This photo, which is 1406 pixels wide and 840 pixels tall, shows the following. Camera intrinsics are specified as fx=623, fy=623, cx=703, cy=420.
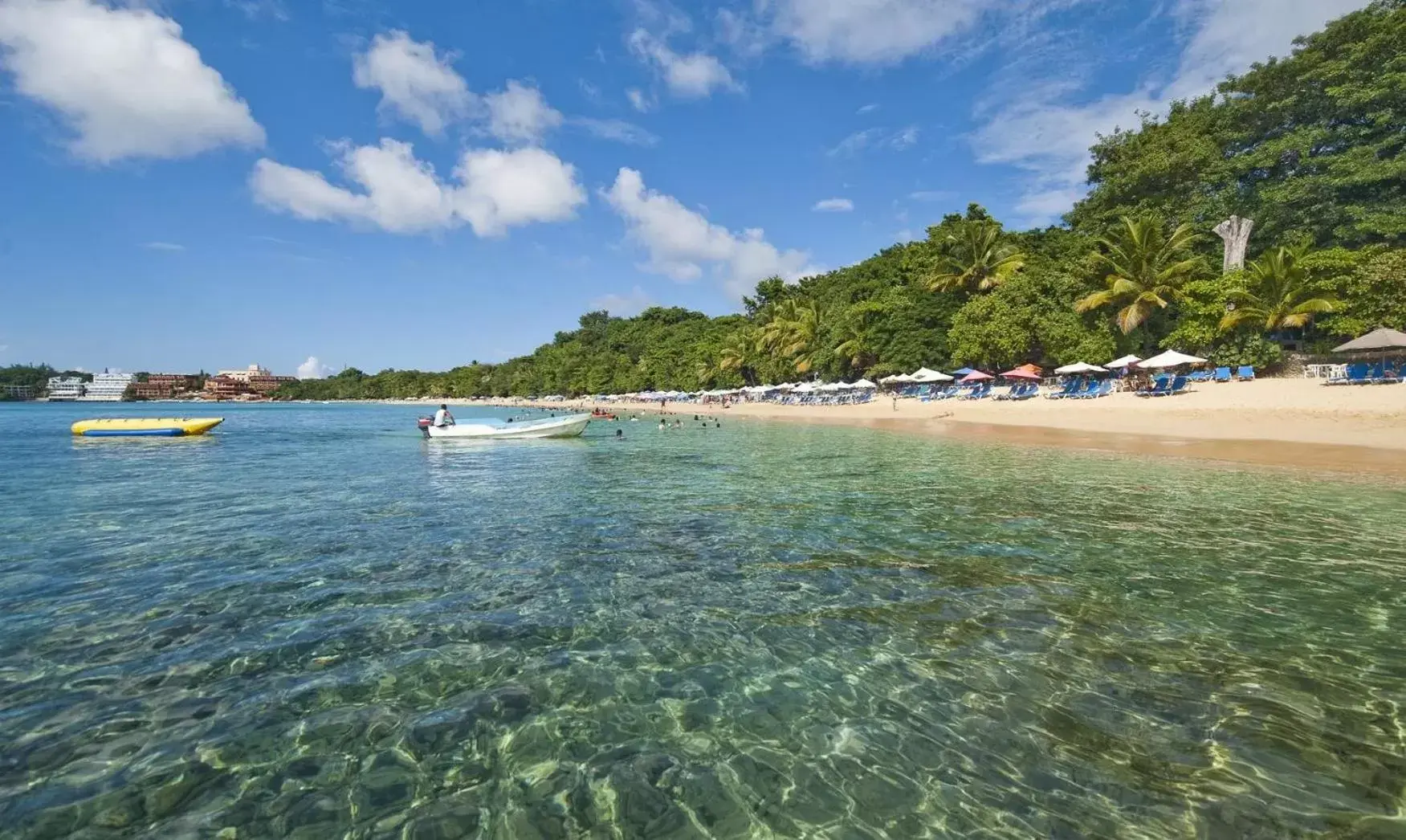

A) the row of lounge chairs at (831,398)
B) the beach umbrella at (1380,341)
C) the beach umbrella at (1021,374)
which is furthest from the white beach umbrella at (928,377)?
the beach umbrella at (1380,341)

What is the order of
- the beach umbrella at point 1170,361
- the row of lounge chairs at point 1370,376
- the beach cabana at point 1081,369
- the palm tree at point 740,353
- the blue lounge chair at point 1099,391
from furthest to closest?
the palm tree at point 740,353
the beach cabana at point 1081,369
the blue lounge chair at point 1099,391
the beach umbrella at point 1170,361
the row of lounge chairs at point 1370,376

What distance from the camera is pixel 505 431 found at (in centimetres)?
3300

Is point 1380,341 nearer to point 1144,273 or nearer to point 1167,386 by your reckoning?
point 1167,386

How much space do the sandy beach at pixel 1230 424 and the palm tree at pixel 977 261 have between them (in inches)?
607

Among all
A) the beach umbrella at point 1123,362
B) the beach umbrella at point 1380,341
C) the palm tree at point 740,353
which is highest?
the palm tree at point 740,353

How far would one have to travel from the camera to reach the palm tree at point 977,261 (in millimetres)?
51594

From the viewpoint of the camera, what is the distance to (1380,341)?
27.8 metres

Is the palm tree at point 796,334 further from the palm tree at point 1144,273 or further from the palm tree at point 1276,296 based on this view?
the palm tree at point 1276,296

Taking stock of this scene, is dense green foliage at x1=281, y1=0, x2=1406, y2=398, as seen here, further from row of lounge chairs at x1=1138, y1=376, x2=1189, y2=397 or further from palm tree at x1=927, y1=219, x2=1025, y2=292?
row of lounge chairs at x1=1138, y1=376, x2=1189, y2=397

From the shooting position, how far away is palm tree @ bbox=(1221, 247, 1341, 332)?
34.1 m

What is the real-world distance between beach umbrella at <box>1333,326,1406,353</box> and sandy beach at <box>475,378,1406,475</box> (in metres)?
2.19

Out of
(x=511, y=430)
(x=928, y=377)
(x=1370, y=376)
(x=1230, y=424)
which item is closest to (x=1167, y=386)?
(x=1370, y=376)

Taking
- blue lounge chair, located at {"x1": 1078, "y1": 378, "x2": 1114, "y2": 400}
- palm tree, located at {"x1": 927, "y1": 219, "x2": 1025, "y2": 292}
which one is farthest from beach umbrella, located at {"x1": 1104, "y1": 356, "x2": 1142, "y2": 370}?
palm tree, located at {"x1": 927, "y1": 219, "x2": 1025, "y2": 292}

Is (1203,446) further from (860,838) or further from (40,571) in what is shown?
(40,571)
